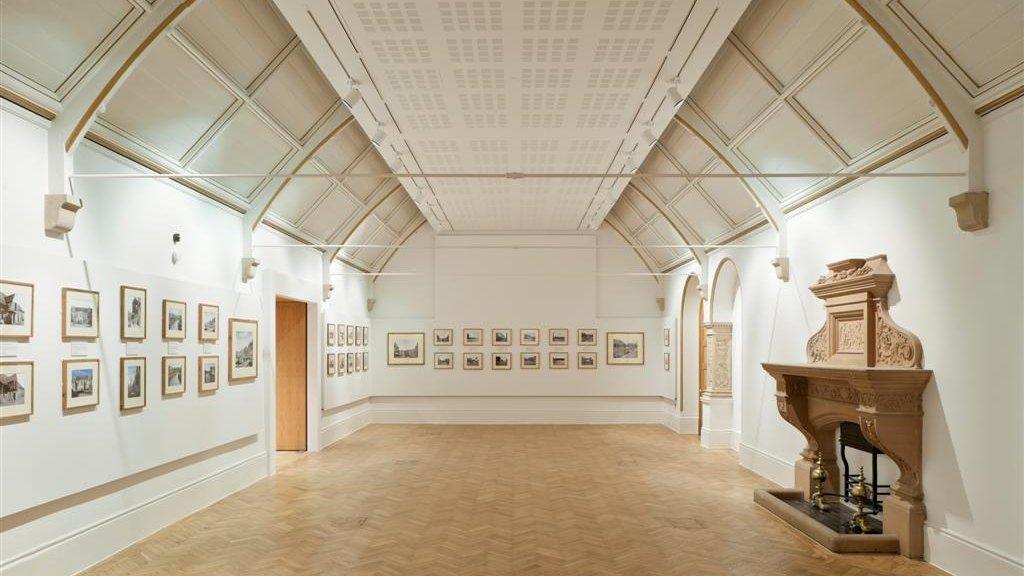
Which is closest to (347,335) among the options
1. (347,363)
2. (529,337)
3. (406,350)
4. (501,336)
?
(347,363)

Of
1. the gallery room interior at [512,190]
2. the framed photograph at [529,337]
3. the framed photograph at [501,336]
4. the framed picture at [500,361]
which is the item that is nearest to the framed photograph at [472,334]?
the framed photograph at [501,336]

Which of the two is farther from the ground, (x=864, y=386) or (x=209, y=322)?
(x=209, y=322)

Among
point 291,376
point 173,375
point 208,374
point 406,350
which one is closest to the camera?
point 173,375

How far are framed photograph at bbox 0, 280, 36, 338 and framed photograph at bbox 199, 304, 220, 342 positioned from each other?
3.06 meters

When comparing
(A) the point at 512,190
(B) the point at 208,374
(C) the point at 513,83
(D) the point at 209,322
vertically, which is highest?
(C) the point at 513,83

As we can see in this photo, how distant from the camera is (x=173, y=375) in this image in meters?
8.43

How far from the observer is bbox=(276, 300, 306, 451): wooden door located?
47.1 feet

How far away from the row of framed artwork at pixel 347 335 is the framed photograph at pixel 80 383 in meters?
8.26

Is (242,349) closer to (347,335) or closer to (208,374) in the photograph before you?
(208,374)

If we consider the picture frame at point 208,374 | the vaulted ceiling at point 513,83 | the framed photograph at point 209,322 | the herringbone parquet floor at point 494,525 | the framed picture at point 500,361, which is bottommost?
the herringbone parquet floor at point 494,525

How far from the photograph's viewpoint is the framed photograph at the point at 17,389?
5.73m

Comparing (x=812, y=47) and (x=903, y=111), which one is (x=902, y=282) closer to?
(x=903, y=111)

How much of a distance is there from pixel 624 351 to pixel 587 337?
1149 millimetres

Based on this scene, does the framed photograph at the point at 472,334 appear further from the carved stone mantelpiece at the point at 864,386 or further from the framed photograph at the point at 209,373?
the carved stone mantelpiece at the point at 864,386
